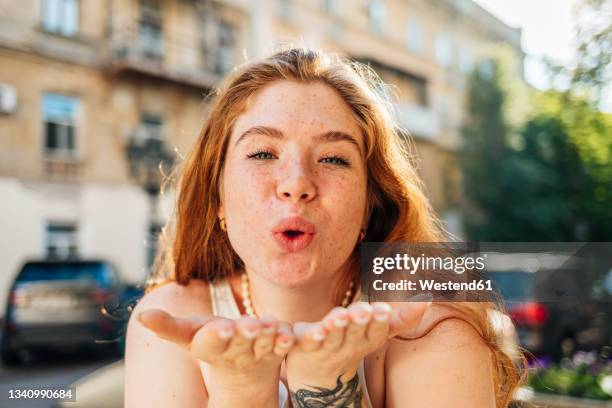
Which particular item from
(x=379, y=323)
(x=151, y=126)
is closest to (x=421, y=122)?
(x=151, y=126)

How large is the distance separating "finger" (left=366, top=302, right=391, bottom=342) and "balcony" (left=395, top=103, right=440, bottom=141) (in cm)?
1083

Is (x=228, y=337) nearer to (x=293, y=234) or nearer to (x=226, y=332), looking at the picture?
(x=226, y=332)

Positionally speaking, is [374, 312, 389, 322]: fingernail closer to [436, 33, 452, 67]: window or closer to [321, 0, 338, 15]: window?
[321, 0, 338, 15]: window

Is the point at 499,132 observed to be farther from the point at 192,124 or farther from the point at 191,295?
the point at 191,295

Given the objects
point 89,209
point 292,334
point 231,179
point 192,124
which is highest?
point 192,124

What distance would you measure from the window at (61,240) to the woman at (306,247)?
707cm

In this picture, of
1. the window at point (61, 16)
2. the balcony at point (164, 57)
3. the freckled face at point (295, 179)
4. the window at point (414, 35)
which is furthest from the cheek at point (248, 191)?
the window at point (414, 35)

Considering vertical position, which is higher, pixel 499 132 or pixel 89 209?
pixel 499 132

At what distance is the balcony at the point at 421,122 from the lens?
11.4 metres

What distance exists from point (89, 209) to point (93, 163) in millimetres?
643

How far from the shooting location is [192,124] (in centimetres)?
938

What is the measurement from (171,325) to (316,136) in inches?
16.0

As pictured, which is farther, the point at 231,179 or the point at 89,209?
the point at 89,209

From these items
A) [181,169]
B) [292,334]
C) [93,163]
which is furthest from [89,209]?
[292,334]
